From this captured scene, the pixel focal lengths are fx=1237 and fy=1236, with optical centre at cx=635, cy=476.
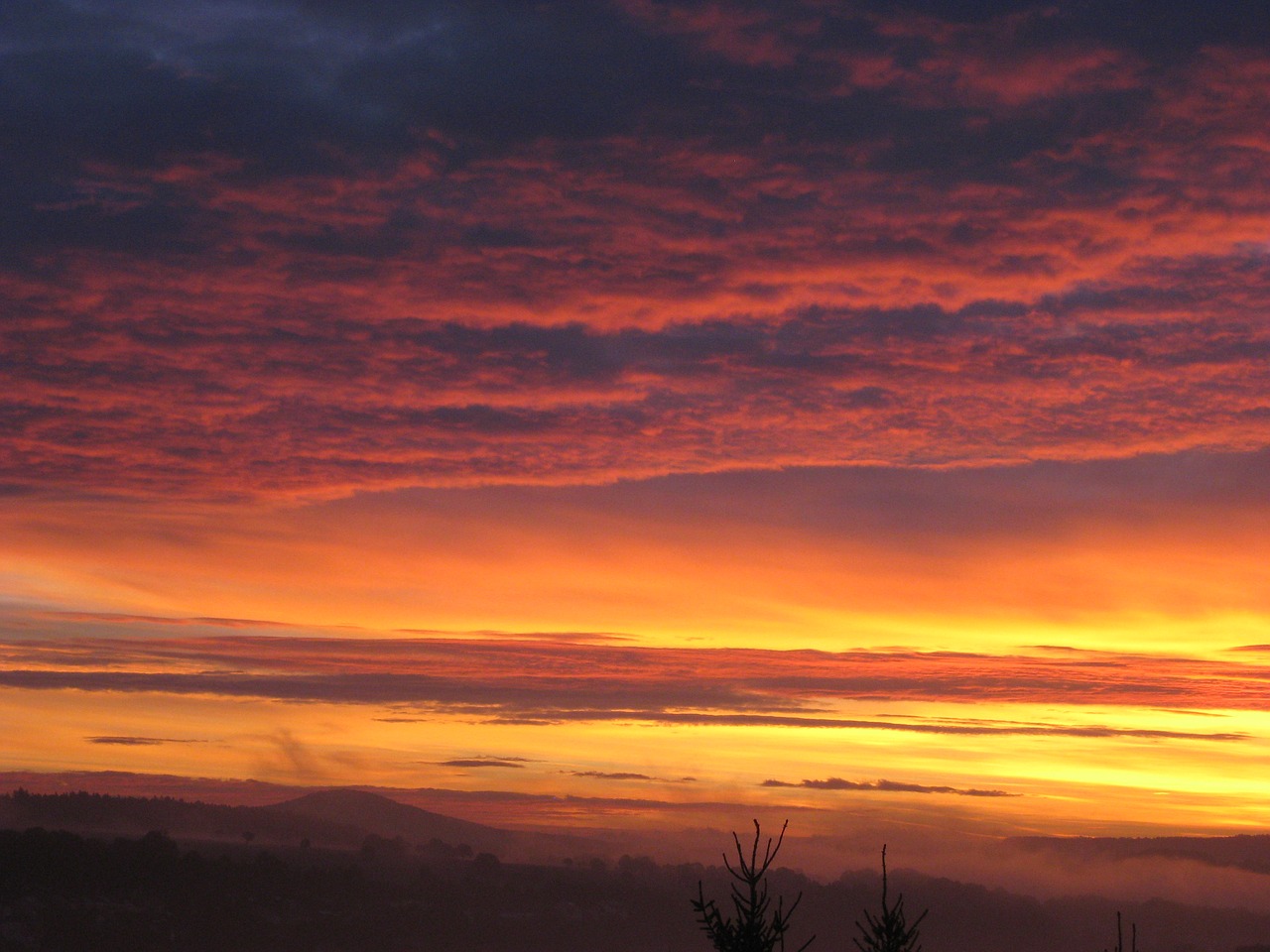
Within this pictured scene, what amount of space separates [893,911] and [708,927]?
7670mm

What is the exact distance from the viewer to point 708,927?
127ft

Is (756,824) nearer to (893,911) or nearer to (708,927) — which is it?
(708,927)

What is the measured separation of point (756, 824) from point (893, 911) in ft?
45.2

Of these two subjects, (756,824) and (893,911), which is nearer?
(756,824)

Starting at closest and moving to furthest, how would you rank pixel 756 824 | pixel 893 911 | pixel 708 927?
pixel 756 824
pixel 708 927
pixel 893 911

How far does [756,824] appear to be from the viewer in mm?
31734

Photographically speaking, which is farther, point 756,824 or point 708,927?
point 708,927

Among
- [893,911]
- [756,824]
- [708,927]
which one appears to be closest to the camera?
[756,824]

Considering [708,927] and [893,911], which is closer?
[708,927]

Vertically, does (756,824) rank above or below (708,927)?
above

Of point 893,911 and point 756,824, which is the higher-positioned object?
point 756,824

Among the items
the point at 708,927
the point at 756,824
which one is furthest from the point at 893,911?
the point at 756,824

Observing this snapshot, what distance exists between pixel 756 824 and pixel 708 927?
887 cm

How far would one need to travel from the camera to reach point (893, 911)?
140 ft
